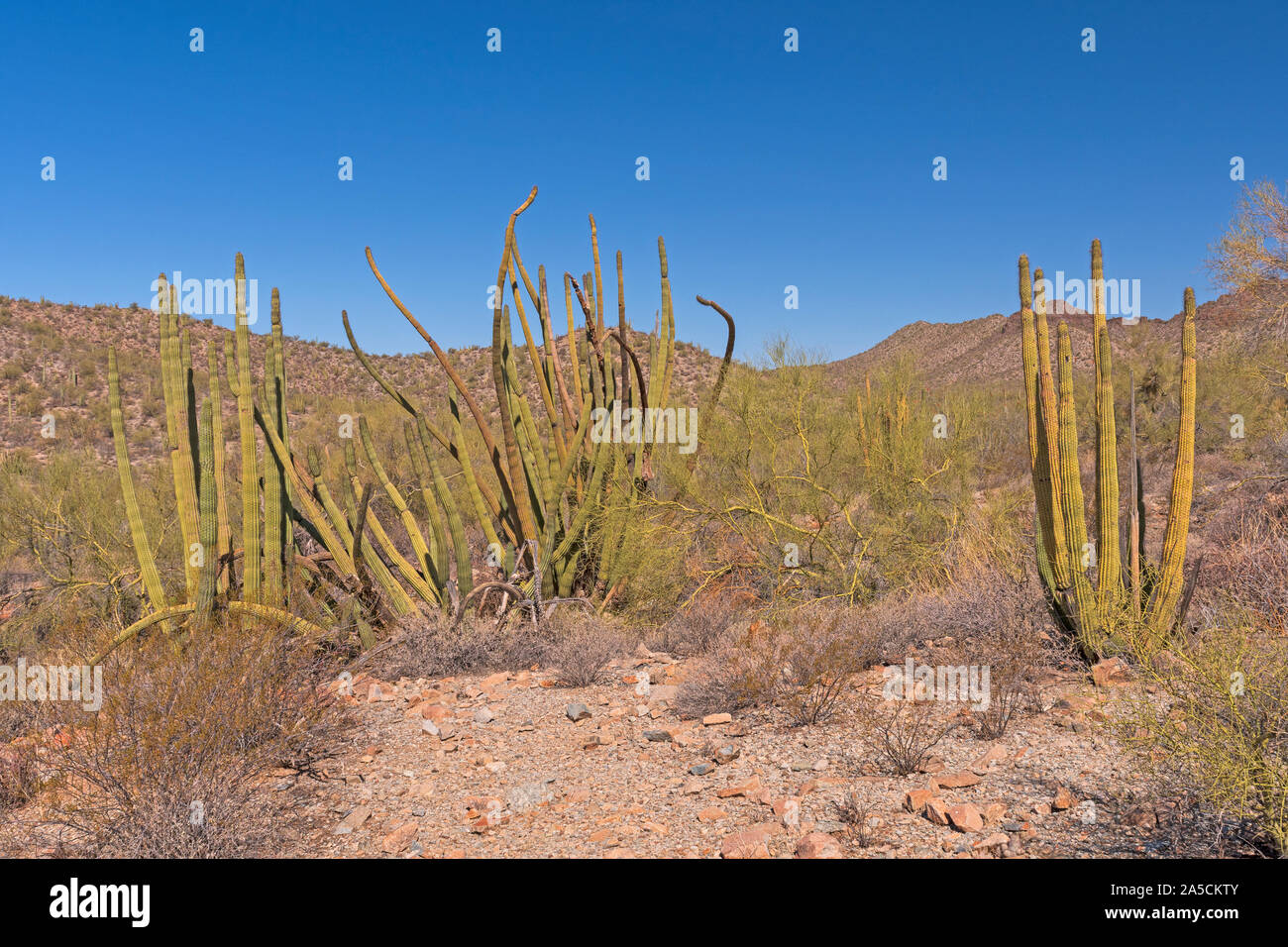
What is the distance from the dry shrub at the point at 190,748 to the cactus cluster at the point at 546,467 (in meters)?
1.93

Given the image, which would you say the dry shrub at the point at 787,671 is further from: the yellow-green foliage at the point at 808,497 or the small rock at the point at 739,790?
the yellow-green foliage at the point at 808,497

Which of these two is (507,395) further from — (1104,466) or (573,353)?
(1104,466)

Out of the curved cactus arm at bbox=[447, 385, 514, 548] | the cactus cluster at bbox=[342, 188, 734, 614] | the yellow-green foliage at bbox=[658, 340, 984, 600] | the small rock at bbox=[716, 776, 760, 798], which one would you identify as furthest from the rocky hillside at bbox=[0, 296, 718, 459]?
the small rock at bbox=[716, 776, 760, 798]

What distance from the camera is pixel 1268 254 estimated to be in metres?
12.2

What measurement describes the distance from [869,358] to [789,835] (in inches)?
2020

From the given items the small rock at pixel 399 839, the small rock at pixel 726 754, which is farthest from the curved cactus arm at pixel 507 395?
the small rock at pixel 399 839

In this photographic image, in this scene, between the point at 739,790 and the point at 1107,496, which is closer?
the point at 739,790

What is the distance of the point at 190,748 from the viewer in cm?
416

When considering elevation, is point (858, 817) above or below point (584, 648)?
below

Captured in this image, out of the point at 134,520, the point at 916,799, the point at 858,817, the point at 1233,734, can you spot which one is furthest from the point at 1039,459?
the point at 134,520

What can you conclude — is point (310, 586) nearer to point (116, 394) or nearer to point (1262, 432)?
point (116, 394)

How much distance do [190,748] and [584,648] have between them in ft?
9.38

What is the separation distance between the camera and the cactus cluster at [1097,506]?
5504 mm
